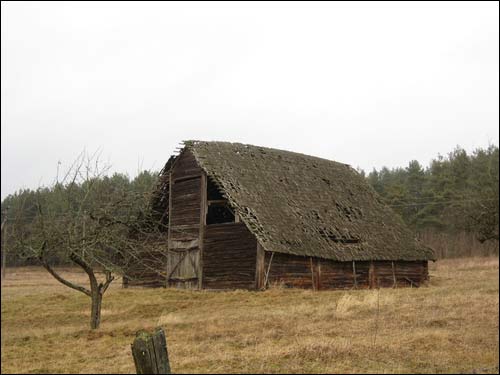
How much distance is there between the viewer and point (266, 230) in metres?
22.1

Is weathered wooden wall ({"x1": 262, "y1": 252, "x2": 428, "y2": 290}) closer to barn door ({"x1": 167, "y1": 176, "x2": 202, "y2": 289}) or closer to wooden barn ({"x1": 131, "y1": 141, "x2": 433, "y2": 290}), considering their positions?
wooden barn ({"x1": 131, "y1": 141, "x2": 433, "y2": 290})

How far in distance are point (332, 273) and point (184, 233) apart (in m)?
6.58

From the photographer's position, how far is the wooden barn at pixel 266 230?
73.6 ft

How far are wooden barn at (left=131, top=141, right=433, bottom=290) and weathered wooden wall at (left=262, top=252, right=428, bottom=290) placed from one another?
0.04m

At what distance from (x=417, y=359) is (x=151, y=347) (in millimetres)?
5119

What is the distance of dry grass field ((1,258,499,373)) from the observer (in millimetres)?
9008

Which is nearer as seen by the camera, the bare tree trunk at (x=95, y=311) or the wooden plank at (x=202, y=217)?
the bare tree trunk at (x=95, y=311)

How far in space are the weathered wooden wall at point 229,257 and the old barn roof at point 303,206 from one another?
0.91m

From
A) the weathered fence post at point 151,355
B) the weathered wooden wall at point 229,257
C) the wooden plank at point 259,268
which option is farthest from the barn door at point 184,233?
the weathered fence post at point 151,355

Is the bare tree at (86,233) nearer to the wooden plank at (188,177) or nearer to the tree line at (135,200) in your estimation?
the tree line at (135,200)

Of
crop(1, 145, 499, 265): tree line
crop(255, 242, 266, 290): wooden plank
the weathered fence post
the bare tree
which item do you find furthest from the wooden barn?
the weathered fence post

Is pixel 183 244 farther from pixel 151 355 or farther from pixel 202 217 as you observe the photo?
pixel 151 355

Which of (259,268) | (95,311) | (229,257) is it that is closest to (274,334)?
(95,311)

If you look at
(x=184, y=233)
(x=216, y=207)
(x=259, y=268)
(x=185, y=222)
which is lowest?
(x=259, y=268)
